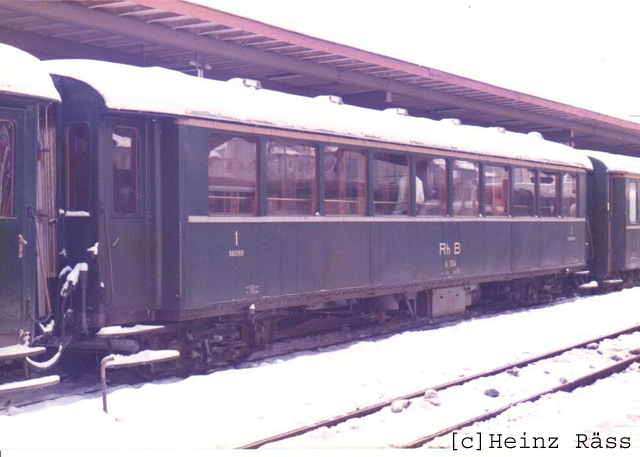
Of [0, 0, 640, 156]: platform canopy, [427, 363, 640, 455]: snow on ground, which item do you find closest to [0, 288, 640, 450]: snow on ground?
[427, 363, 640, 455]: snow on ground

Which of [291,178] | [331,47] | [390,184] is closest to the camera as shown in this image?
[291,178]

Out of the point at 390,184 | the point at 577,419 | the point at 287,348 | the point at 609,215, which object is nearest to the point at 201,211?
the point at 287,348

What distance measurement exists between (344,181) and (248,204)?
194 centimetres

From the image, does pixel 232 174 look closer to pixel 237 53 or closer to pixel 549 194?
pixel 237 53

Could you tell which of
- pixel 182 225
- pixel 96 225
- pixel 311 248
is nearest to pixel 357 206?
pixel 311 248

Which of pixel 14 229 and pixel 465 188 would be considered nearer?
pixel 14 229

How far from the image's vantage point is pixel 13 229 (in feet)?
23.4

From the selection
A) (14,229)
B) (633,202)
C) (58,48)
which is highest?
(58,48)

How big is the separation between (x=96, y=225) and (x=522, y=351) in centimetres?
610

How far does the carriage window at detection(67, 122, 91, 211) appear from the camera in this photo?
26.6ft

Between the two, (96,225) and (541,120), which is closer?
(96,225)

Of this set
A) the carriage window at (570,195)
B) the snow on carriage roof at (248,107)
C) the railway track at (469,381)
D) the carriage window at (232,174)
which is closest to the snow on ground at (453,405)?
the railway track at (469,381)

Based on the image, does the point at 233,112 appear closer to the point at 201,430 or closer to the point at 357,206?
the point at 357,206

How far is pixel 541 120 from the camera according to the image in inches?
790
